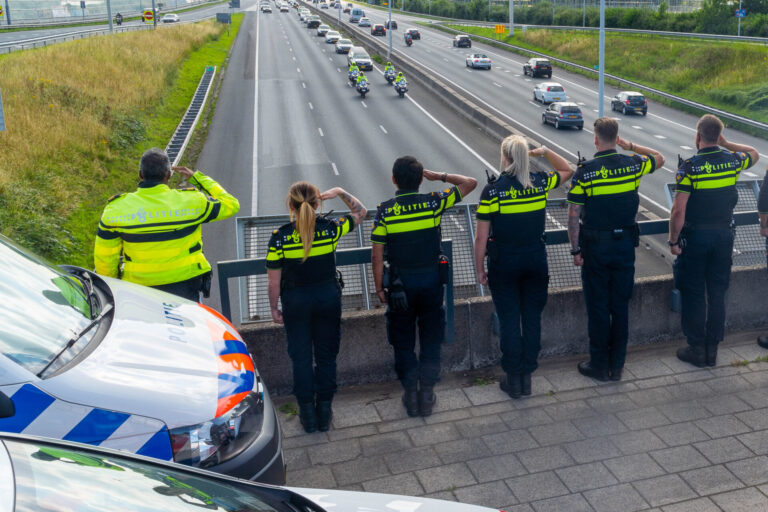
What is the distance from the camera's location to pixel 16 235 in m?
15.1

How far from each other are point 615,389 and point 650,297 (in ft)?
4.20

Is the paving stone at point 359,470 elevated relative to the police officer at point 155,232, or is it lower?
lower

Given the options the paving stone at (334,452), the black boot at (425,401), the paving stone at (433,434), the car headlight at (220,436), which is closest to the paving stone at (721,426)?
the paving stone at (433,434)

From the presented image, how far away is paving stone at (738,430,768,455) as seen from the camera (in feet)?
16.9

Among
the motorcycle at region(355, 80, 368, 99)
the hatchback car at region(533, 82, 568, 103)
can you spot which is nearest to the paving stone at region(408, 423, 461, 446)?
the hatchback car at region(533, 82, 568, 103)

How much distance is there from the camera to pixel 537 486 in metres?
4.80

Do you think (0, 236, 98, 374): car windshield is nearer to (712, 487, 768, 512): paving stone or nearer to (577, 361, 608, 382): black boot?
(712, 487, 768, 512): paving stone

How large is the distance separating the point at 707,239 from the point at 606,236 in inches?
38.1

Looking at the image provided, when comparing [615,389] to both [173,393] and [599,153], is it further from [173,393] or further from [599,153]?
[173,393]

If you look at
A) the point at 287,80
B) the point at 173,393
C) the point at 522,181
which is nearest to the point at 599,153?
the point at 522,181

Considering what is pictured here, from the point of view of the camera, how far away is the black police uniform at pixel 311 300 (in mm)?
5363

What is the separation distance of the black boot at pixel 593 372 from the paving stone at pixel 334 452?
83.4 inches

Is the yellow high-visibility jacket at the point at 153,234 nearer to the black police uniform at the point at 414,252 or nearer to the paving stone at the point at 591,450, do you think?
the black police uniform at the point at 414,252

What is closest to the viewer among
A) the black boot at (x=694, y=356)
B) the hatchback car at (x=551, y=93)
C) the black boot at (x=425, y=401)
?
the black boot at (x=425, y=401)
